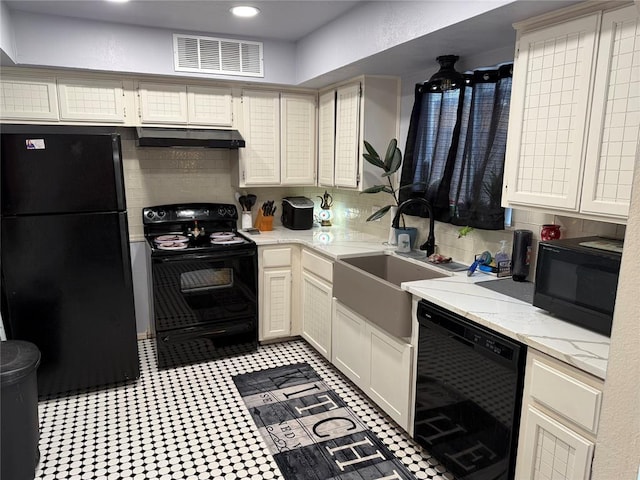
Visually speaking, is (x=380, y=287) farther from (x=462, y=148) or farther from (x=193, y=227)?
(x=193, y=227)

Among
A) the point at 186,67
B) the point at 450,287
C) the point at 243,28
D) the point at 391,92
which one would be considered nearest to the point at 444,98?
the point at 391,92

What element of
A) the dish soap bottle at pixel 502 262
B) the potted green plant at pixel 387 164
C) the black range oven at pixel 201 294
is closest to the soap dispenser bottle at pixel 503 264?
the dish soap bottle at pixel 502 262

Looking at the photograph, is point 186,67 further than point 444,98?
Yes

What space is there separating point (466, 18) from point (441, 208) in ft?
4.04

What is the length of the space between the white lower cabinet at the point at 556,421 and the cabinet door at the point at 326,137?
7.69 ft

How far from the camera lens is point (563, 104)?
68.4 inches

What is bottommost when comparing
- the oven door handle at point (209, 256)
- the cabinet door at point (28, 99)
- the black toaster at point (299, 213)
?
the oven door handle at point (209, 256)

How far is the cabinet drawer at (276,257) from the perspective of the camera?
3.42 meters

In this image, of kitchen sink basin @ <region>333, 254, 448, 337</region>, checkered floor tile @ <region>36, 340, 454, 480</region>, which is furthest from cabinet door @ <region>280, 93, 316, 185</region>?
checkered floor tile @ <region>36, 340, 454, 480</region>

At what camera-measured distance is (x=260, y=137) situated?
365cm

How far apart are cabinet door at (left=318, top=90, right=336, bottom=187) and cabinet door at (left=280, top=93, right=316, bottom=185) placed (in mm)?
Answer: 83

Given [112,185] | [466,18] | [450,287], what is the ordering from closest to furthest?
1. [466,18]
2. [450,287]
3. [112,185]

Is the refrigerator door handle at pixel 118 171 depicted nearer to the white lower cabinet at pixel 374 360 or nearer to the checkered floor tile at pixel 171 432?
the checkered floor tile at pixel 171 432

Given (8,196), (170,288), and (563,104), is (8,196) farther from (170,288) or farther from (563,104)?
(563,104)
